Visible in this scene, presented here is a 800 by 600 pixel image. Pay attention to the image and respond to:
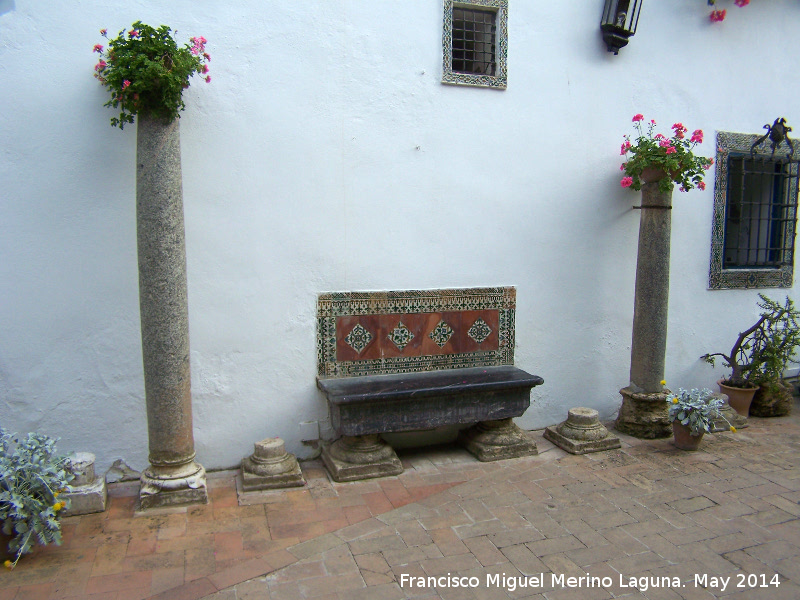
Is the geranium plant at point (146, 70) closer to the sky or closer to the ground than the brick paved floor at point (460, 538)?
closer to the sky

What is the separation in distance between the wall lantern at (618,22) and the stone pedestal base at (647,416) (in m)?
2.88

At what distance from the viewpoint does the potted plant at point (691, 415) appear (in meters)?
4.59

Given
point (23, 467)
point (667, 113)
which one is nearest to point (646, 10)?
point (667, 113)

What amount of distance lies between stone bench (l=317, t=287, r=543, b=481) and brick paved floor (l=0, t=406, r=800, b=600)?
0.22 m

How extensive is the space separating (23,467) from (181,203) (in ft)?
5.48

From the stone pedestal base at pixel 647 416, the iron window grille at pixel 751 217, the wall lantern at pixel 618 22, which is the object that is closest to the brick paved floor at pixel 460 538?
the stone pedestal base at pixel 647 416

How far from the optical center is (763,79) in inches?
226

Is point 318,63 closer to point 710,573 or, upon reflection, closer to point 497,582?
point 497,582

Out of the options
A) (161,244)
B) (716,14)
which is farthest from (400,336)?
(716,14)

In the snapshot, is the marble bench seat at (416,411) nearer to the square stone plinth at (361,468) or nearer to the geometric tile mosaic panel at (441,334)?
the square stone plinth at (361,468)

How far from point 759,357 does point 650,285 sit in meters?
1.53

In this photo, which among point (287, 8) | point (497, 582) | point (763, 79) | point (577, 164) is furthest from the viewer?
point (763, 79)

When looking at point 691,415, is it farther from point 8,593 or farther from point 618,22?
point 8,593

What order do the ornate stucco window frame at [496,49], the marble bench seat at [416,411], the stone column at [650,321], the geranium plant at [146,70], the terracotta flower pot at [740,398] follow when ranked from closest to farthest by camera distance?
the geranium plant at [146,70] < the marble bench seat at [416,411] < the ornate stucco window frame at [496,49] < the stone column at [650,321] < the terracotta flower pot at [740,398]
